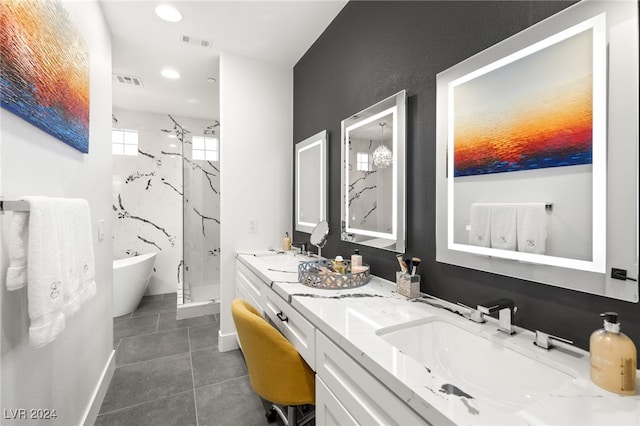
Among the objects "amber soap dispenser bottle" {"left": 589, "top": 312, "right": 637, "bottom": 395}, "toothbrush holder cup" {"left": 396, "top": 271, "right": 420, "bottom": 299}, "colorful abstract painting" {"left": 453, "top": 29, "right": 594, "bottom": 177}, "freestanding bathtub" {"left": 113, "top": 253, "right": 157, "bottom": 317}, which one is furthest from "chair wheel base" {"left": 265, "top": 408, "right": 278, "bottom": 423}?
"freestanding bathtub" {"left": 113, "top": 253, "right": 157, "bottom": 317}

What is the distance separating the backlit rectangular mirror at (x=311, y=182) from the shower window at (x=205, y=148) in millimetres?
1926

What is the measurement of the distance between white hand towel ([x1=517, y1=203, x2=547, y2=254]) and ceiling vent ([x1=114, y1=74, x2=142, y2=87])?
3.81m

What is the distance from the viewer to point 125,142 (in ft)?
13.3

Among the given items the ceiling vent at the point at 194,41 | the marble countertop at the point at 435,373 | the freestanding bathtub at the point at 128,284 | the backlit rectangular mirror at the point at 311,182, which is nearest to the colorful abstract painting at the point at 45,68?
the ceiling vent at the point at 194,41

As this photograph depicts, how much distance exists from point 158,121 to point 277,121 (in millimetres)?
2533

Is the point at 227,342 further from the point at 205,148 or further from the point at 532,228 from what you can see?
the point at 205,148

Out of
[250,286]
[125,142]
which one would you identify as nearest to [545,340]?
[250,286]

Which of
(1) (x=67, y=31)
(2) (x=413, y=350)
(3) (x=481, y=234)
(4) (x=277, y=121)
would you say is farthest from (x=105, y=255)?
(3) (x=481, y=234)

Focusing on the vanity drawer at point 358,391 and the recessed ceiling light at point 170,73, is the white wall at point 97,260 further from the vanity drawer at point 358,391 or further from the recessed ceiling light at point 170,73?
the vanity drawer at point 358,391

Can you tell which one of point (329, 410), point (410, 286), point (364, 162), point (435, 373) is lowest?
point (329, 410)

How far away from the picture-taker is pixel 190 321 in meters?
3.19

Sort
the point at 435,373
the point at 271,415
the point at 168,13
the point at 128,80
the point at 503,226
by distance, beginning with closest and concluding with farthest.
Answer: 1. the point at 435,373
2. the point at 503,226
3. the point at 271,415
4. the point at 168,13
5. the point at 128,80

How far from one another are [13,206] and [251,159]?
197 centimetres

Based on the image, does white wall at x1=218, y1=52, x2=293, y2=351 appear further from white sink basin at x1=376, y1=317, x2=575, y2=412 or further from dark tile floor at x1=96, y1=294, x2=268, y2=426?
white sink basin at x1=376, y1=317, x2=575, y2=412
